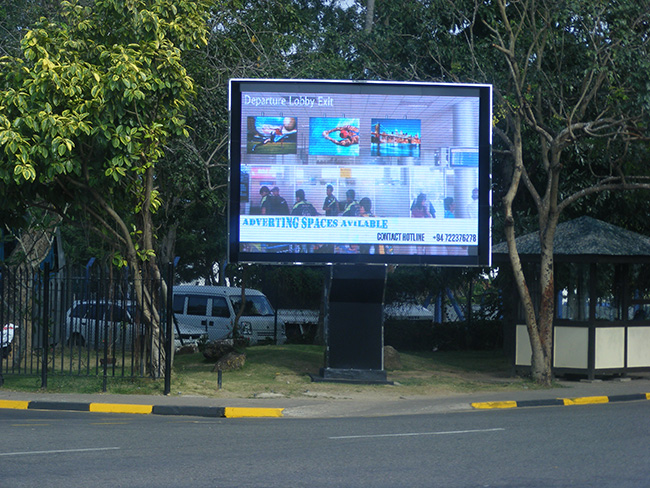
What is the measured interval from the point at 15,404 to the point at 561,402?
908 centimetres

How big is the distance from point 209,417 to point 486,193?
256 inches

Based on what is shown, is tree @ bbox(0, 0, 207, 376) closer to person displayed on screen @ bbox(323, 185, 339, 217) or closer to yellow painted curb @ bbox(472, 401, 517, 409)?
person displayed on screen @ bbox(323, 185, 339, 217)

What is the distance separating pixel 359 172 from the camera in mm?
15867

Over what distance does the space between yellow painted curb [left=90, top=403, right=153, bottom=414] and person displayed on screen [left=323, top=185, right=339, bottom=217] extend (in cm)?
A: 473

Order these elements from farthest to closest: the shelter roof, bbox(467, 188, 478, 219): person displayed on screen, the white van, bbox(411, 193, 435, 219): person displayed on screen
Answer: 1. the white van
2. the shelter roof
3. bbox(467, 188, 478, 219): person displayed on screen
4. bbox(411, 193, 435, 219): person displayed on screen

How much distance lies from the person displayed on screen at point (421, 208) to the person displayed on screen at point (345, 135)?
1.54 metres

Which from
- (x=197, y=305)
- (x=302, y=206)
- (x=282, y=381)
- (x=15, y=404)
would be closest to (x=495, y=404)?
(x=282, y=381)

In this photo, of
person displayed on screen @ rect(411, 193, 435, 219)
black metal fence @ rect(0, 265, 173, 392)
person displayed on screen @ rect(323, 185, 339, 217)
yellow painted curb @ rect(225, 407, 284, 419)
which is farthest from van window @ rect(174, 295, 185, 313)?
yellow painted curb @ rect(225, 407, 284, 419)

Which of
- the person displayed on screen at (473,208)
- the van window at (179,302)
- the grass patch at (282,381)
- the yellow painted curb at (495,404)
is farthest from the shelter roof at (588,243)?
the van window at (179,302)

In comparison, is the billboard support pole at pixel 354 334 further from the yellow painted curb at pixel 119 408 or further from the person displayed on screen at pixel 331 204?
the yellow painted curb at pixel 119 408

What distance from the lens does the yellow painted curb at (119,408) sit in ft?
44.7

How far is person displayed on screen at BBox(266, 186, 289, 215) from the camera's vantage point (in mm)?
15852

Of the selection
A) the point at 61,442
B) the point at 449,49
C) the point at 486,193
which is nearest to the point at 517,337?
the point at 486,193

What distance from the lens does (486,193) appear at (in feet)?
52.6
